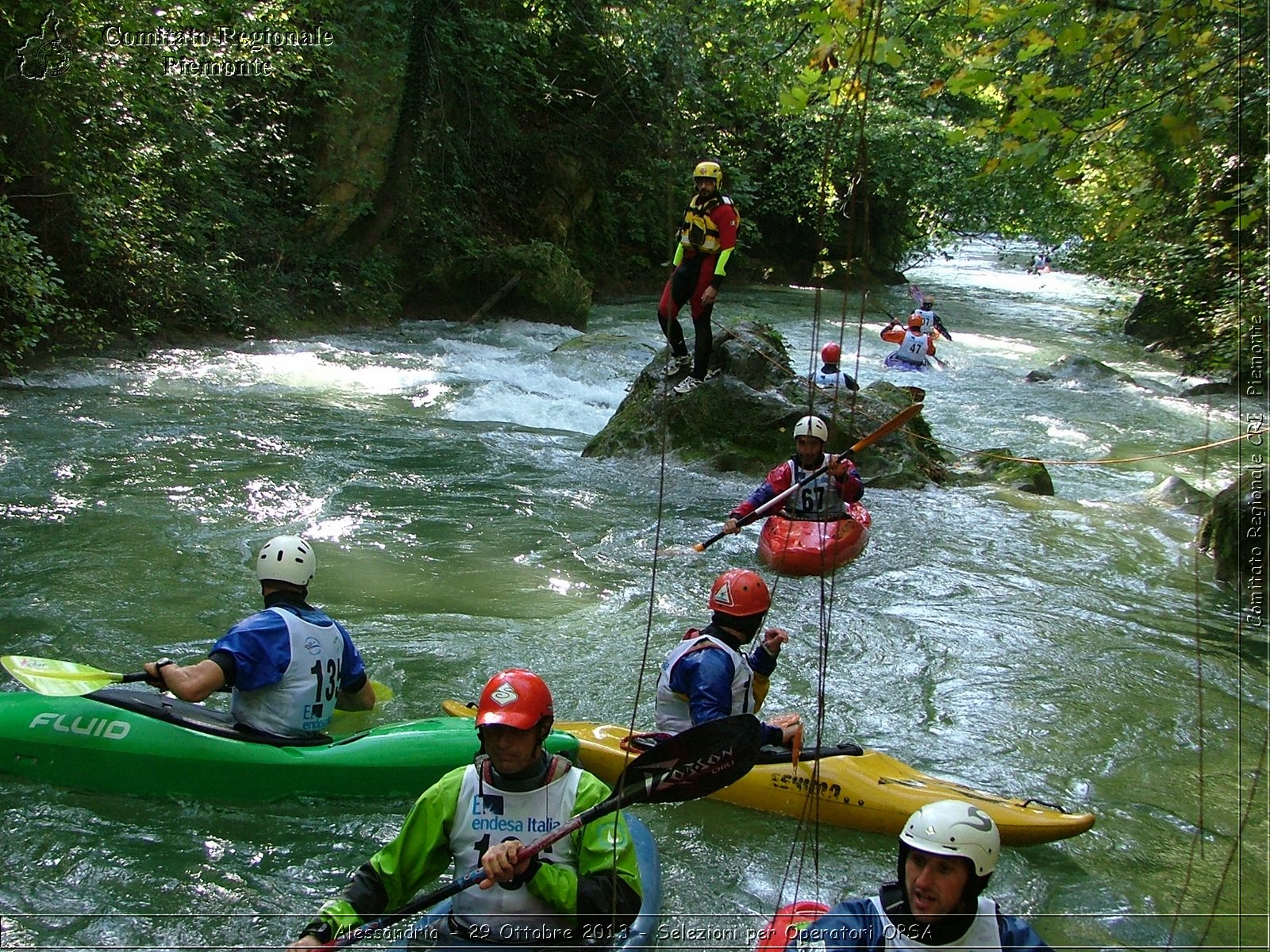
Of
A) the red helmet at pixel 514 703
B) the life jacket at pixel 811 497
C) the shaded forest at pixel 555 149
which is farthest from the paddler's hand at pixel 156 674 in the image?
the life jacket at pixel 811 497

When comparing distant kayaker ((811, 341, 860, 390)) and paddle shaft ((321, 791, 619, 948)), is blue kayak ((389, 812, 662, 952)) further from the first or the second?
distant kayaker ((811, 341, 860, 390))

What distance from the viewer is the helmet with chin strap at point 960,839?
102 inches

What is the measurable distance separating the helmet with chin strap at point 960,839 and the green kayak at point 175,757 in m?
2.36

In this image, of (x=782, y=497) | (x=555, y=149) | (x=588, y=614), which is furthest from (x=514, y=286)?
(x=588, y=614)

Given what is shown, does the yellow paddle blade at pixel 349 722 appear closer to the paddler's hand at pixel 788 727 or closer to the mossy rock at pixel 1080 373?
the paddler's hand at pixel 788 727

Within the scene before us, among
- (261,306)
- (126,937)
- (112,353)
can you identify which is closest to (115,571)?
(126,937)

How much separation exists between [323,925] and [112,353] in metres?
11.1

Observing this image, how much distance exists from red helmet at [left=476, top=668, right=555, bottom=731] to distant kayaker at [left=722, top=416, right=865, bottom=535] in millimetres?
4829

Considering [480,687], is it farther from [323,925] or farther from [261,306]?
[261,306]

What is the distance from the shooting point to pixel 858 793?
4.49 metres

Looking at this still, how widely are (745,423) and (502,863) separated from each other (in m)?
7.85

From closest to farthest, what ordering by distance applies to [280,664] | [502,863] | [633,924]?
[502,863]
[633,924]
[280,664]

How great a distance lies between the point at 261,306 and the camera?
47.3ft

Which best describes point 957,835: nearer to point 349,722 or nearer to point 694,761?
point 694,761
